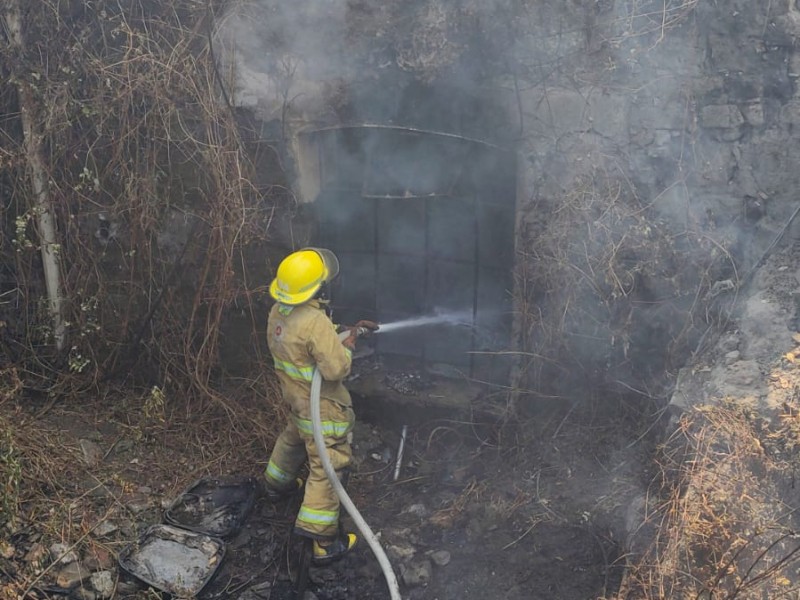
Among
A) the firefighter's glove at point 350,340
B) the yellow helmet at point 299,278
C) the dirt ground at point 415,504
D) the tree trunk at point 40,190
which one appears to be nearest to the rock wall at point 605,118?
the dirt ground at point 415,504

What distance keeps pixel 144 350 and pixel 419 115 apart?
270cm

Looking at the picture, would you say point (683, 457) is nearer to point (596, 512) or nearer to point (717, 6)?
point (596, 512)

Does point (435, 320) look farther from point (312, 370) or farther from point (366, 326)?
point (312, 370)

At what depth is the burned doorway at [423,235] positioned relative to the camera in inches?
221

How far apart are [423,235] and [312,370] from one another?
71.0 inches

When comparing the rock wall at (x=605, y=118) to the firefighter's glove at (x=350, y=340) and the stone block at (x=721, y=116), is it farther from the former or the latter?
→ the firefighter's glove at (x=350, y=340)

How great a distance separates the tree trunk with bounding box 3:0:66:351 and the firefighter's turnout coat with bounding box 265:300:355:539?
2.08m

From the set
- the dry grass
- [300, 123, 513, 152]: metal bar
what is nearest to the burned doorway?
[300, 123, 513, 152]: metal bar

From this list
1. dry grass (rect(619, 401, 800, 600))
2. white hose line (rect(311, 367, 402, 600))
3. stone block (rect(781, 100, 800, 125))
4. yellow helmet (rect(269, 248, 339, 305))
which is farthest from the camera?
stone block (rect(781, 100, 800, 125))

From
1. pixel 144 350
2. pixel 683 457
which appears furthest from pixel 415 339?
pixel 683 457

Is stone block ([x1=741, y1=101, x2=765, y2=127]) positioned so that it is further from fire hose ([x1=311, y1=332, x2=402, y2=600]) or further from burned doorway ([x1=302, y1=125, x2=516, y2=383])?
fire hose ([x1=311, y1=332, x2=402, y2=600])

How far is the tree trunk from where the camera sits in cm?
539

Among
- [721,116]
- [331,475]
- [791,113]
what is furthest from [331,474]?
[791,113]

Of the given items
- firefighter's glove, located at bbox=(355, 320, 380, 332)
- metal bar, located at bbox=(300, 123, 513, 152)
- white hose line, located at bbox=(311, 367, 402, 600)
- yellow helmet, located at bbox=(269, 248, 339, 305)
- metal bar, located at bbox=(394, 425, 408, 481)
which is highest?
metal bar, located at bbox=(300, 123, 513, 152)
